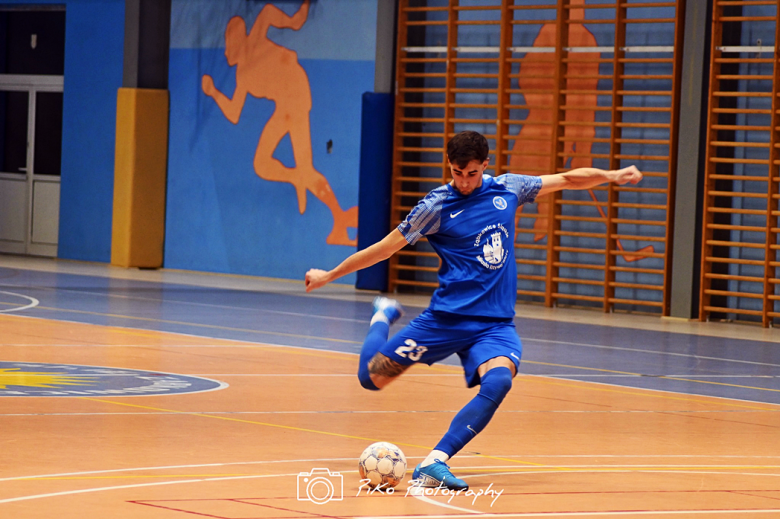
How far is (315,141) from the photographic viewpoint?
55.9 feet

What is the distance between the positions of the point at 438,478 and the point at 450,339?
659 millimetres

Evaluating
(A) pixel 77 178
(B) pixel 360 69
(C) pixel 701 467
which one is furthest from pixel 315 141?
(C) pixel 701 467

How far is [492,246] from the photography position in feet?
17.9

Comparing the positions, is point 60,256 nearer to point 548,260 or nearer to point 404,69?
point 404,69

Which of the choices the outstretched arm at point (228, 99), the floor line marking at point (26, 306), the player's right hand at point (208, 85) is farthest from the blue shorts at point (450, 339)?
the player's right hand at point (208, 85)

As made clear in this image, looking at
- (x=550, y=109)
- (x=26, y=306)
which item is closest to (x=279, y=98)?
(x=550, y=109)

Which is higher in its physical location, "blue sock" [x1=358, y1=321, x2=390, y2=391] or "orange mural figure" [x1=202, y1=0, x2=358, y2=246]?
"orange mural figure" [x1=202, y1=0, x2=358, y2=246]

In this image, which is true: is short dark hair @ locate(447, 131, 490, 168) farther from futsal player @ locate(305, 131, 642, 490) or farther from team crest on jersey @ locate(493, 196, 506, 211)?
team crest on jersey @ locate(493, 196, 506, 211)

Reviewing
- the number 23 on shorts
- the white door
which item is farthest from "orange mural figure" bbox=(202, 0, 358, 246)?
the number 23 on shorts

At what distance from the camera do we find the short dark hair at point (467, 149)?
17.4ft

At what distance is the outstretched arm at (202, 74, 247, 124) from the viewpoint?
701 inches

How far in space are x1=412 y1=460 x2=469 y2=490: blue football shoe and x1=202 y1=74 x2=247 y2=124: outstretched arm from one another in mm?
13175

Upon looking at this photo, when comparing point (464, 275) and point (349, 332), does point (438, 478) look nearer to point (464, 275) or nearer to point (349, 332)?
point (464, 275)

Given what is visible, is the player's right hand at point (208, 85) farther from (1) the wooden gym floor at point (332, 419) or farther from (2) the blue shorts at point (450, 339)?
(2) the blue shorts at point (450, 339)
